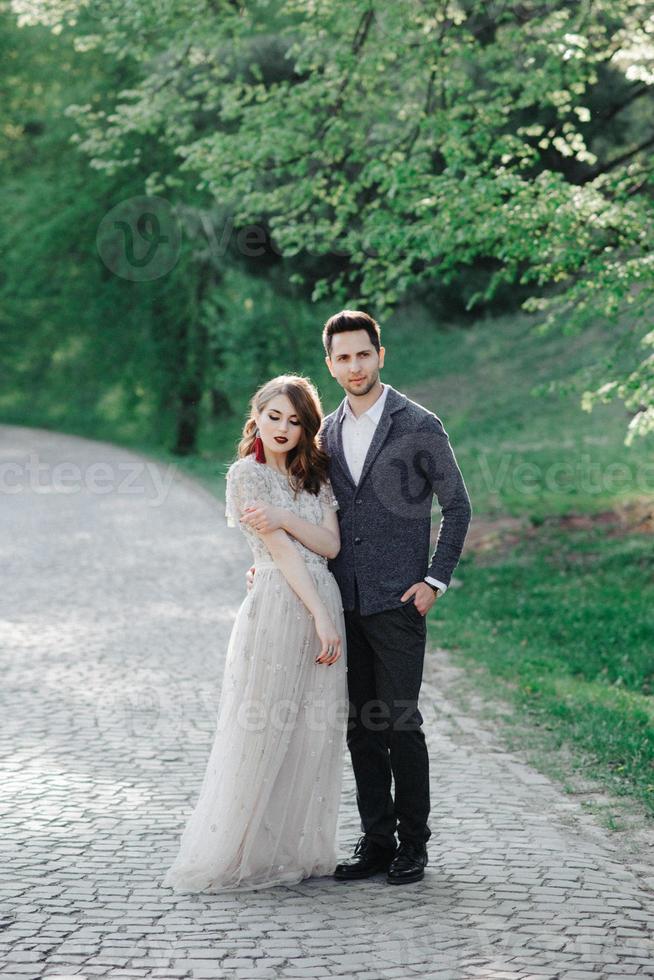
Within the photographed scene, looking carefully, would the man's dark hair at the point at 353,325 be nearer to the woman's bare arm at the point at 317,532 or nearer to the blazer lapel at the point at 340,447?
the blazer lapel at the point at 340,447

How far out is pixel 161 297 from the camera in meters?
30.2

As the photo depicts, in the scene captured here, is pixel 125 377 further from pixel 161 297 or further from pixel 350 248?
pixel 350 248

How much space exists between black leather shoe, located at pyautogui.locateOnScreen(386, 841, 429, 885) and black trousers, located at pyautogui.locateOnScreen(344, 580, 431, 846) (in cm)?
4

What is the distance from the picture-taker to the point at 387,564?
15.2 feet

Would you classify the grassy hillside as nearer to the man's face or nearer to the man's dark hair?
the man's face

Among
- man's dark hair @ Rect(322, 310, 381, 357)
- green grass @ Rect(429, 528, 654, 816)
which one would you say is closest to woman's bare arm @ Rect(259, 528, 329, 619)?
man's dark hair @ Rect(322, 310, 381, 357)

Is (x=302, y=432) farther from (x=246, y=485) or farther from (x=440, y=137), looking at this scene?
(x=440, y=137)

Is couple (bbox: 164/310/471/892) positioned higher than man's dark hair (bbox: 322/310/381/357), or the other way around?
man's dark hair (bbox: 322/310/381/357)

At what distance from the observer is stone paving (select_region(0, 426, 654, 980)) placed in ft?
12.7

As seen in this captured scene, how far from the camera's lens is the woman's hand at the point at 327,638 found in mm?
4527

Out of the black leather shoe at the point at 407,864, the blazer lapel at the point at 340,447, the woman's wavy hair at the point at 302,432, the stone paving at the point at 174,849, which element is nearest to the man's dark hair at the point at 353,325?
the woman's wavy hair at the point at 302,432

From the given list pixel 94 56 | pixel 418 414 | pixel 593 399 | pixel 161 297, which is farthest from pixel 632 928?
pixel 94 56

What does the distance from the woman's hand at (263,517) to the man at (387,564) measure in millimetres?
299

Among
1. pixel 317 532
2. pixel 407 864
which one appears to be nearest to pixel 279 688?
pixel 317 532
